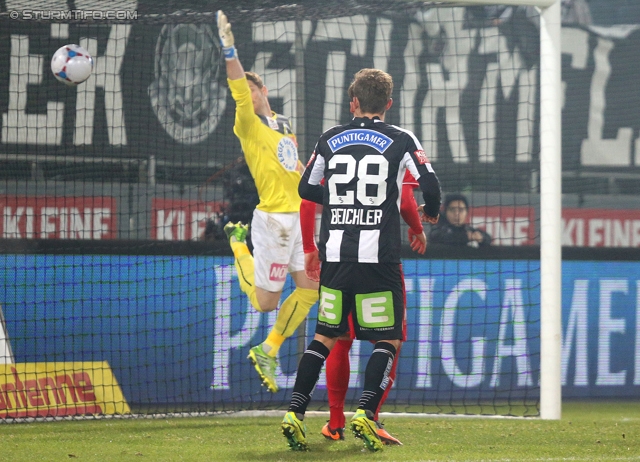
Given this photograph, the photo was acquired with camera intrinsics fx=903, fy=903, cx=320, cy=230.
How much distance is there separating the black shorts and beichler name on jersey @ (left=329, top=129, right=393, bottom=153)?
571mm

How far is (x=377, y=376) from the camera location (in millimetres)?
4297

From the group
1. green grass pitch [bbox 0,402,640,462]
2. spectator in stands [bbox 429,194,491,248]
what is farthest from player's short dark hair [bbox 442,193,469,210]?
green grass pitch [bbox 0,402,640,462]

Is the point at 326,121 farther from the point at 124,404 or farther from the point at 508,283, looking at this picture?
the point at 124,404

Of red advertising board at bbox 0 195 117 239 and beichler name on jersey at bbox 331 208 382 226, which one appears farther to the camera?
red advertising board at bbox 0 195 117 239

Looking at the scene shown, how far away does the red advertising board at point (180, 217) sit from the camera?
7.50 metres

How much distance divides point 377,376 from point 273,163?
2529mm

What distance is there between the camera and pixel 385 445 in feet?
15.3

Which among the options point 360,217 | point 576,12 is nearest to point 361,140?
point 360,217

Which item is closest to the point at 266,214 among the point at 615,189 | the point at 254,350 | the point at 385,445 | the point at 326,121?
the point at 254,350

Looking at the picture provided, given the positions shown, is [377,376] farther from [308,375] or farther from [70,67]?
[70,67]

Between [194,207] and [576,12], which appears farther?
[576,12]

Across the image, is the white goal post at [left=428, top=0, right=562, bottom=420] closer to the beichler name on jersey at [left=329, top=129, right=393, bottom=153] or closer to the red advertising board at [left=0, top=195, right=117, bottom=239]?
the beichler name on jersey at [left=329, top=129, right=393, bottom=153]

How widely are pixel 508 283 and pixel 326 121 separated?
2144 mm

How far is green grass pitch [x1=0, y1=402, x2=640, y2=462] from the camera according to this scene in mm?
4355
